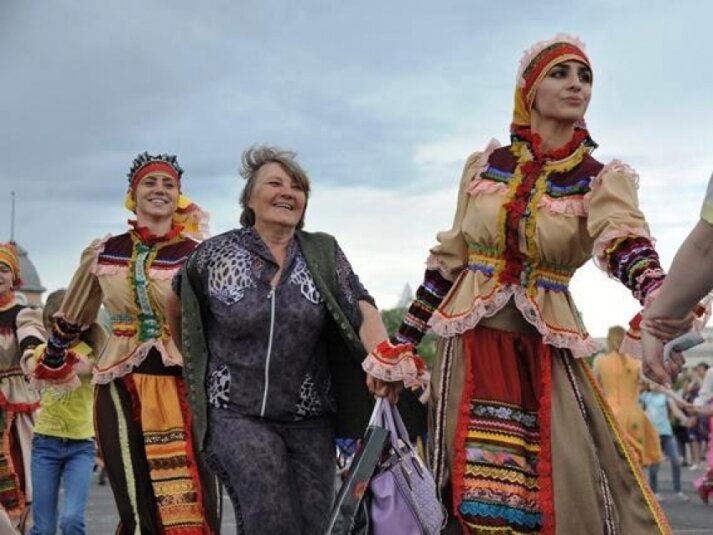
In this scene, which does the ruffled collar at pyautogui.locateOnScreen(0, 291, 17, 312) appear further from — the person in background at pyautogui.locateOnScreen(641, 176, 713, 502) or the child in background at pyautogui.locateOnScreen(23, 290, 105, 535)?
the person in background at pyautogui.locateOnScreen(641, 176, 713, 502)

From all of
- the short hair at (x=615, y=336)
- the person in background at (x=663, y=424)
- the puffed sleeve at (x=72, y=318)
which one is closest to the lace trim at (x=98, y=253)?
the puffed sleeve at (x=72, y=318)

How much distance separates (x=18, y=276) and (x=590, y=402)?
5.38 meters

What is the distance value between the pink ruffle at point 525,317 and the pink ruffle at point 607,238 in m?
0.39

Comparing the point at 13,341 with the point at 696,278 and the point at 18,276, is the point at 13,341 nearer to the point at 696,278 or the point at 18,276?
the point at 18,276

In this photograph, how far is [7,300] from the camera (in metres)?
9.59

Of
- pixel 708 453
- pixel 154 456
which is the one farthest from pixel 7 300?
pixel 708 453

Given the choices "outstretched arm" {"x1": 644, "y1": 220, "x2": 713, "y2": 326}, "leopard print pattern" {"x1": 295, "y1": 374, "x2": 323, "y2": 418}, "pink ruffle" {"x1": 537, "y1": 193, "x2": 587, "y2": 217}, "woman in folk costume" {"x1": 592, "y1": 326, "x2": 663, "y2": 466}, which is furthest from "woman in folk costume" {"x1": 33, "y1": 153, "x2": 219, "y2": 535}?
"woman in folk costume" {"x1": 592, "y1": 326, "x2": 663, "y2": 466}

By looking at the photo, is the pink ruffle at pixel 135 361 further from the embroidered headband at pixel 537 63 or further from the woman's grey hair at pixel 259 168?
the embroidered headband at pixel 537 63

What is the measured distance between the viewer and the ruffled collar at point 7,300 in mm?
9500

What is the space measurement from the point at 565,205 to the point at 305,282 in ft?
3.86

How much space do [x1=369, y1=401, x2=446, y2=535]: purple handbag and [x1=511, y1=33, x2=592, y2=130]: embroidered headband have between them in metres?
1.57

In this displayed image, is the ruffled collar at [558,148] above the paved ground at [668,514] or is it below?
above

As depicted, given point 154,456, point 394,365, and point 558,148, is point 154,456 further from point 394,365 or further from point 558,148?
point 558,148

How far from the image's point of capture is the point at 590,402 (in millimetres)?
5453
